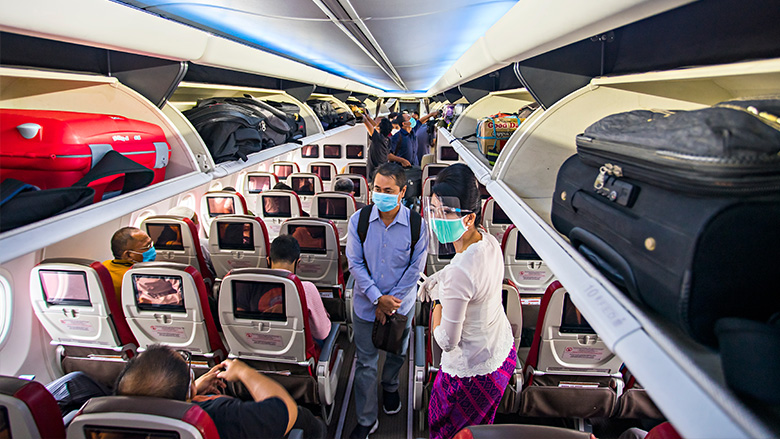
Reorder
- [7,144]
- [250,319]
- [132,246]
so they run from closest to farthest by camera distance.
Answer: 1. [7,144]
2. [250,319]
3. [132,246]

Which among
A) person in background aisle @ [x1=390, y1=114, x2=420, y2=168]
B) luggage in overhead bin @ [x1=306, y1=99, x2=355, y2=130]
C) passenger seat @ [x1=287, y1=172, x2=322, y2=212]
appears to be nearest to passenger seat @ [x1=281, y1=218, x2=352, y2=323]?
passenger seat @ [x1=287, y1=172, x2=322, y2=212]

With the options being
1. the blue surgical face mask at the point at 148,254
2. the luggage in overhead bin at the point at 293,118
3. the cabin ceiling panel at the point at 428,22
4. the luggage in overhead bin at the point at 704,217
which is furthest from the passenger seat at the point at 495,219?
the blue surgical face mask at the point at 148,254

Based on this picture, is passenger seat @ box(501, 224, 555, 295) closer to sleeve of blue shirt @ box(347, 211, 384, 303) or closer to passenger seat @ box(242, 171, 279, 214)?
sleeve of blue shirt @ box(347, 211, 384, 303)

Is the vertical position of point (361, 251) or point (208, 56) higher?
point (208, 56)

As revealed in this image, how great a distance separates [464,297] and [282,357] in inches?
60.8

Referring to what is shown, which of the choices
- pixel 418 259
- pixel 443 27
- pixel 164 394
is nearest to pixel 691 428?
pixel 164 394

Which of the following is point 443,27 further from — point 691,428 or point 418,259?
point 691,428

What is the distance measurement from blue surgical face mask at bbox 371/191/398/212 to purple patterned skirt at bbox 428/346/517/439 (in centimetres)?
122

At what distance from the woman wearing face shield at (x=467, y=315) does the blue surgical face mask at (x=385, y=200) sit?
2.09 ft

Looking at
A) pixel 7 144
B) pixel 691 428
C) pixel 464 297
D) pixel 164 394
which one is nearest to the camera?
pixel 691 428

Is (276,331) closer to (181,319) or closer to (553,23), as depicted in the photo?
(181,319)

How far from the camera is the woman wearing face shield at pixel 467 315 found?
1.80m

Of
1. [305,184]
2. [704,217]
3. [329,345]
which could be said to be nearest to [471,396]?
[329,345]

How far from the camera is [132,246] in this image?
9.97 feet
